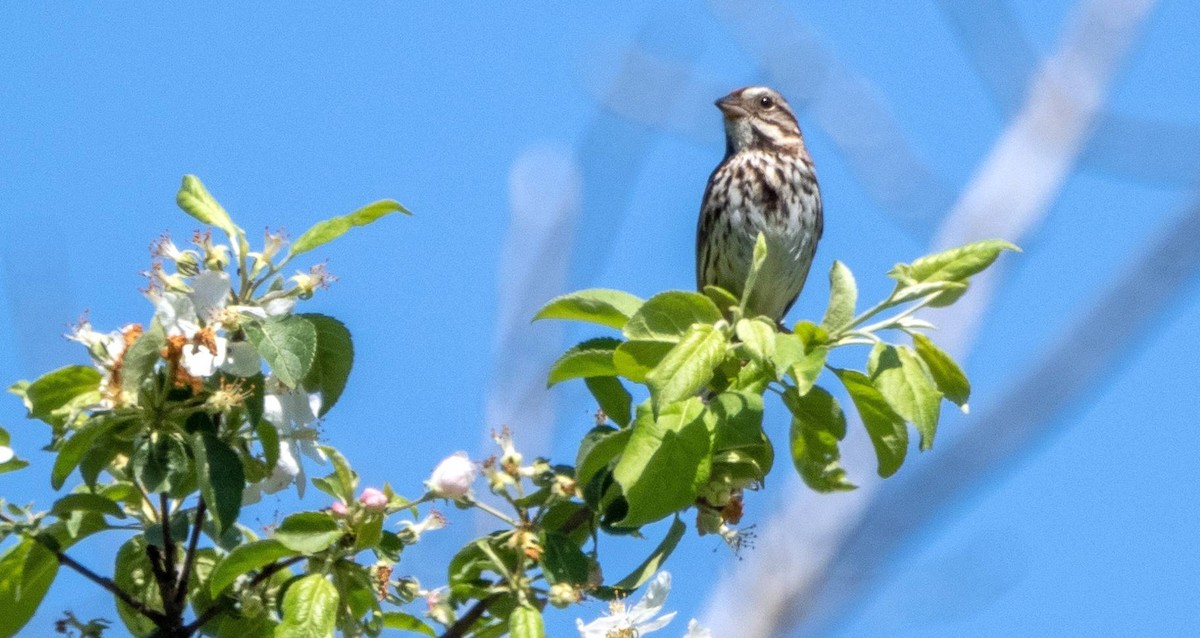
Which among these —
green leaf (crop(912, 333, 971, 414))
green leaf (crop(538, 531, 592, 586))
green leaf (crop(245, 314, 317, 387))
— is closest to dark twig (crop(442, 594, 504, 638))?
green leaf (crop(538, 531, 592, 586))

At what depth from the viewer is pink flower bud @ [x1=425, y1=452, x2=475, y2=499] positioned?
2.78m

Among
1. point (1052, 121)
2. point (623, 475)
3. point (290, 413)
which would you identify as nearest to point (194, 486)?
point (290, 413)

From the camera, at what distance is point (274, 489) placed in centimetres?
298

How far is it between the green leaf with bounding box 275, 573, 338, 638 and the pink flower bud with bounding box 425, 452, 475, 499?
0.26m

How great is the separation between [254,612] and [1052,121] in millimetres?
3725

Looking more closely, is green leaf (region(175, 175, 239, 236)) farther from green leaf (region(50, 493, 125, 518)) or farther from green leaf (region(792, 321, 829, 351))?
green leaf (region(792, 321, 829, 351))

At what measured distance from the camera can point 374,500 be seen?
2707mm

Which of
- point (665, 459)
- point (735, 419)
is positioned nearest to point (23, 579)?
point (665, 459)

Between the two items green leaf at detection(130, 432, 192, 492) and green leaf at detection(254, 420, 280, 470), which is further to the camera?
green leaf at detection(254, 420, 280, 470)

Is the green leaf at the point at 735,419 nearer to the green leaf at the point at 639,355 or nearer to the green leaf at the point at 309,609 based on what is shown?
the green leaf at the point at 639,355

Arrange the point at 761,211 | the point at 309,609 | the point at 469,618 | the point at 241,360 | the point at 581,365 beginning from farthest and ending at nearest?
1. the point at 761,211
2. the point at 581,365
3. the point at 469,618
4. the point at 241,360
5. the point at 309,609

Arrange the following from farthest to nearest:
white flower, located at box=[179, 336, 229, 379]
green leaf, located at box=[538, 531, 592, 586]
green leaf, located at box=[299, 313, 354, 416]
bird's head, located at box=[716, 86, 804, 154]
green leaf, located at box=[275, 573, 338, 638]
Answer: bird's head, located at box=[716, 86, 804, 154], green leaf, located at box=[299, 313, 354, 416], green leaf, located at box=[538, 531, 592, 586], white flower, located at box=[179, 336, 229, 379], green leaf, located at box=[275, 573, 338, 638]

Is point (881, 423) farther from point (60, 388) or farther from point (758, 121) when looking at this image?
point (758, 121)

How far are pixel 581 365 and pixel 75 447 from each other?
2.88 ft
